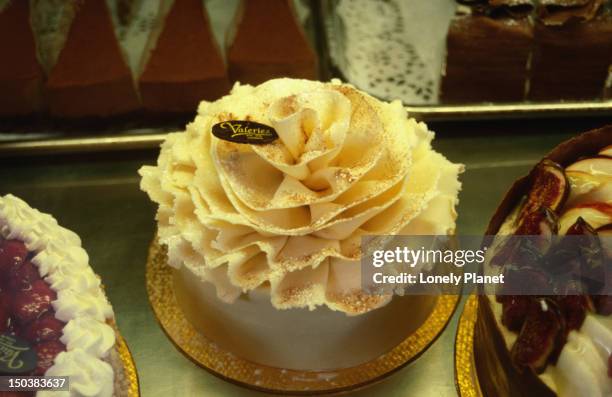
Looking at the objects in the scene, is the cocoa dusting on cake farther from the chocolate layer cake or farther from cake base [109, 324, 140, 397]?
the chocolate layer cake

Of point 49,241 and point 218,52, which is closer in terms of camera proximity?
point 49,241

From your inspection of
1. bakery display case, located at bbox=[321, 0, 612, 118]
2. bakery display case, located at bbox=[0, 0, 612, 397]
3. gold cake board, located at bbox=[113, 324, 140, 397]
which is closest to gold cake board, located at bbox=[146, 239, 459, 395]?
bakery display case, located at bbox=[0, 0, 612, 397]

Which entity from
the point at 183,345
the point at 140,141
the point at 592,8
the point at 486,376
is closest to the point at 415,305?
the point at 486,376

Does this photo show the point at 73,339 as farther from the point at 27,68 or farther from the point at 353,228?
the point at 27,68

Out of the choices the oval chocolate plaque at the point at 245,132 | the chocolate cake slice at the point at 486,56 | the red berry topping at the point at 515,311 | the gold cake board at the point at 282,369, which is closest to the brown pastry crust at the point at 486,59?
the chocolate cake slice at the point at 486,56

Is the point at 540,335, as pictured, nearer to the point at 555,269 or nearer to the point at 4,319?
the point at 555,269

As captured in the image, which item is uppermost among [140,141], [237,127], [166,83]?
[237,127]
